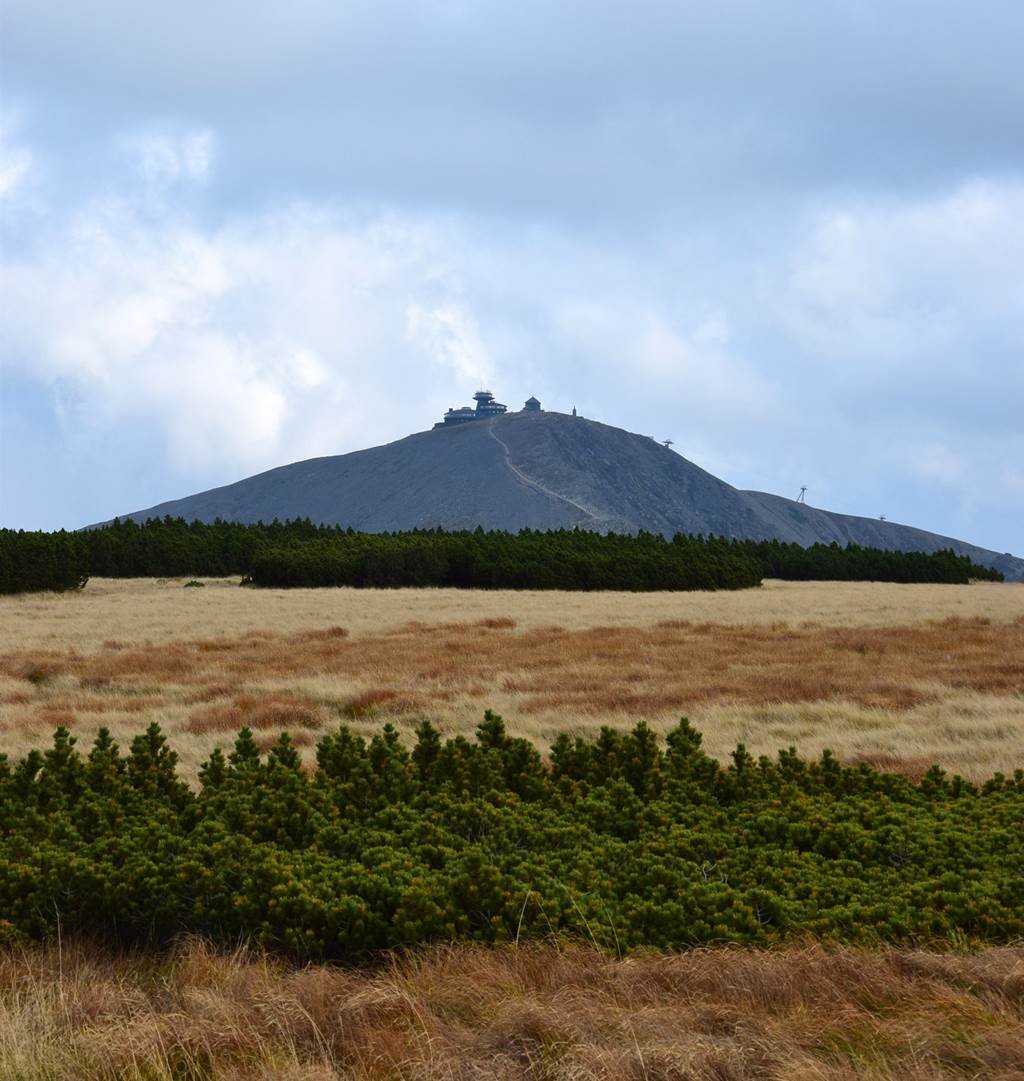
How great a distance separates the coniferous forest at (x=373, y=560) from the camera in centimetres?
4291

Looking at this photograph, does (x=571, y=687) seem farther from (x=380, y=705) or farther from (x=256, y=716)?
(x=256, y=716)

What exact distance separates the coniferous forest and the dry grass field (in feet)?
31.7

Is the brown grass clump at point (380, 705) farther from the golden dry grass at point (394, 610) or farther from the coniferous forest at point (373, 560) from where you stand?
the coniferous forest at point (373, 560)

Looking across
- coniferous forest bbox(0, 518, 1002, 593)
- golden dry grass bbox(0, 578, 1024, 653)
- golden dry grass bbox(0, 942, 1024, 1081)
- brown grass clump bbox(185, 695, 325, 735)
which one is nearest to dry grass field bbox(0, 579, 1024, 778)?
brown grass clump bbox(185, 695, 325, 735)

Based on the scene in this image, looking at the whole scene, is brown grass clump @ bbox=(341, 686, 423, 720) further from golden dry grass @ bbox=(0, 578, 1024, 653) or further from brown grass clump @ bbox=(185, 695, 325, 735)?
golden dry grass @ bbox=(0, 578, 1024, 653)

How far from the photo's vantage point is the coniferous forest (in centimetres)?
4291

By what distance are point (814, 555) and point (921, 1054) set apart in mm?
65417

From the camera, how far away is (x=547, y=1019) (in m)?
4.70

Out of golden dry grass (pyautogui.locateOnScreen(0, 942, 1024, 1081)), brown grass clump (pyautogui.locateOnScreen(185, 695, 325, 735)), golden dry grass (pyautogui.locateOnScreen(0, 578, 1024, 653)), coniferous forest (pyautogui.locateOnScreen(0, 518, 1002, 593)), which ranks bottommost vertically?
golden dry grass (pyautogui.locateOnScreen(0, 942, 1024, 1081))

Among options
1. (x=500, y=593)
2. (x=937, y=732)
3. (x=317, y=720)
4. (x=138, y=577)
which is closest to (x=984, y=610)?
(x=500, y=593)

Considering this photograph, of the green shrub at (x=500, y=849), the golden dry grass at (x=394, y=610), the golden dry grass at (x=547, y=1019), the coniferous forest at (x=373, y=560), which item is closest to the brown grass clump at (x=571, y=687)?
the golden dry grass at (x=394, y=610)

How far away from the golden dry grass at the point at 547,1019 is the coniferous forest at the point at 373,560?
39944mm

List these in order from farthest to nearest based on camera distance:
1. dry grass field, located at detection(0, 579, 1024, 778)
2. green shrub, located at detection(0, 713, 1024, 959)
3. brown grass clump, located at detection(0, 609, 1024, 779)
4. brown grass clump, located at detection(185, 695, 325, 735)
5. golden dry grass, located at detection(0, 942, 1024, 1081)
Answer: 1. brown grass clump, located at detection(185, 695, 325, 735)
2. dry grass field, located at detection(0, 579, 1024, 778)
3. brown grass clump, located at detection(0, 609, 1024, 779)
4. green shrub, located at detection(0, 713, 1024, 959)
5. golden dry grass, located at detection(0, 942, 1024, 1081)

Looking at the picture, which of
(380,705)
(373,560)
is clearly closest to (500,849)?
(380,705)
